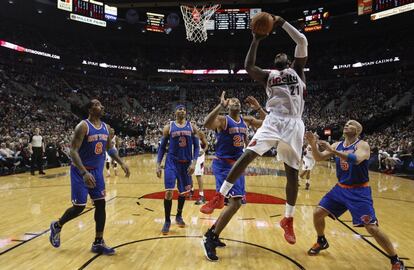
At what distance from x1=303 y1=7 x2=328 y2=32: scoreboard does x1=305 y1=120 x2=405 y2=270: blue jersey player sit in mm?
29108

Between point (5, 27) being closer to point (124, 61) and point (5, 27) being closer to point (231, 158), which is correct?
point (124, 61)

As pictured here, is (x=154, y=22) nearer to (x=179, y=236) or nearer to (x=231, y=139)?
(x=231, y=139)

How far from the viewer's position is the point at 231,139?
17.9 ft

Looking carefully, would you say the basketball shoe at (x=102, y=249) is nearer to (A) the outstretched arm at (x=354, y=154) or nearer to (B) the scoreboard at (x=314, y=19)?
(A) the outstretched arm at (x=354, y=154)

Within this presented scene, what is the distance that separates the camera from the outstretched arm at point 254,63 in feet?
12.4

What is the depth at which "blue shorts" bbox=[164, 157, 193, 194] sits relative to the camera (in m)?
6.12

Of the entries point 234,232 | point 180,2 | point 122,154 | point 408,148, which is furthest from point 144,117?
point 234,232

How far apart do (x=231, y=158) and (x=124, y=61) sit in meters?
37.1

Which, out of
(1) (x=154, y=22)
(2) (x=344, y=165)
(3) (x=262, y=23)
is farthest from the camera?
(1) (x=154, y=22)

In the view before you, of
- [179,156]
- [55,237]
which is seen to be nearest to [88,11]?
[179,156]

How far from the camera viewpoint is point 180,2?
789 inches

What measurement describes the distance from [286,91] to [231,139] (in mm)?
1742

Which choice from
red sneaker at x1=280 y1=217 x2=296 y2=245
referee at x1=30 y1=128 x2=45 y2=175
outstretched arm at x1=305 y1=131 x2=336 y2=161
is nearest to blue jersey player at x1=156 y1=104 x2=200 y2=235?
outstretched arm at x1=305 y1=131 x2=336 y2=161

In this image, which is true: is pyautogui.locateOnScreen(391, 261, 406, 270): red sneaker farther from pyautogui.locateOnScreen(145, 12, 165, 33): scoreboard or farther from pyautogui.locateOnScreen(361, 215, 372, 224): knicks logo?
pyautogui.locateOnScreen(145, 12, 165, 33): scoreboard
